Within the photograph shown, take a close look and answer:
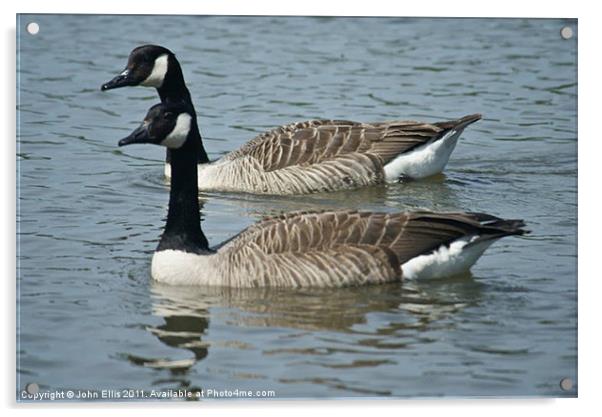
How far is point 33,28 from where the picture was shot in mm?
9773

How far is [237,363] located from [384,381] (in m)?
1.03

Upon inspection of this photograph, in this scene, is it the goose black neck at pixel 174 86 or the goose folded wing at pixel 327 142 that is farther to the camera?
the goose folded wing at pixel 327 142

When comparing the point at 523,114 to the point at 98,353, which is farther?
the point at 523,114

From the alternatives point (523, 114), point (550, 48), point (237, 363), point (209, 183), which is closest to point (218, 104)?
point (209, 183)

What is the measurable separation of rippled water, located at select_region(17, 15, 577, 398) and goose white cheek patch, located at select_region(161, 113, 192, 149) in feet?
2.79

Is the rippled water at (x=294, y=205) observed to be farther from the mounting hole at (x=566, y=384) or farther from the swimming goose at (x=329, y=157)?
the swimming goose at (x=329, y=157)

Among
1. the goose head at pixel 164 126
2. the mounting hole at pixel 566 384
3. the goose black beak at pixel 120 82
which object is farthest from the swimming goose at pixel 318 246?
the goose black beak at pixel 120 82

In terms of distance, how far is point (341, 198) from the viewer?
14.6m

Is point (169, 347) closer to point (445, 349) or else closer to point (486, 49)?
point (445, 349)

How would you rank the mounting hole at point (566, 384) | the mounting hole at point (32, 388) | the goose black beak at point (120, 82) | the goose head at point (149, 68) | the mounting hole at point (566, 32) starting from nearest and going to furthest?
→ 1. the mounting hole at point (32, 388)
2. the mounting hole at point (566, 384)
3. the mounting hole at point (566, 32)
4. the goose black beak at point (120, 82)
5. the goose head at point (149, 68)

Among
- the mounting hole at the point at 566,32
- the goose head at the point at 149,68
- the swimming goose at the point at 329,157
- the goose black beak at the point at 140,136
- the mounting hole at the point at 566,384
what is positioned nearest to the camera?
the mounting hole at the point at 566,384

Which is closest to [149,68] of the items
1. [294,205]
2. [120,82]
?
[120,82]

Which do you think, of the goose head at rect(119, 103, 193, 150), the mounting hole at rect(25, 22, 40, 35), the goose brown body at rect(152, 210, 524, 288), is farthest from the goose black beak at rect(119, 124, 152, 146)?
the mounting hole at rect(25, 22, 40, 35)

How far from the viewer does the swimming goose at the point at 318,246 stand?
424 inches
